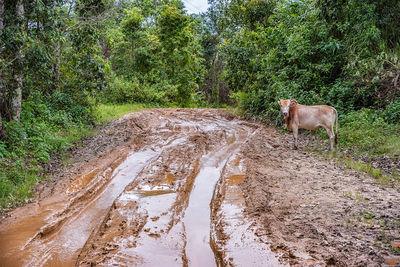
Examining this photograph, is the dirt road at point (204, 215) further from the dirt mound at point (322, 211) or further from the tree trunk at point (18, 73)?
the tree trunk at point (18, 73)

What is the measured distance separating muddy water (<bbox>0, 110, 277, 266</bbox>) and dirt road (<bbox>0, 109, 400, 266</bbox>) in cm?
2

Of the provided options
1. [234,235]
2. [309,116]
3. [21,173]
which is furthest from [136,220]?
[309,116]

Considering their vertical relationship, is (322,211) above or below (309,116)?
below

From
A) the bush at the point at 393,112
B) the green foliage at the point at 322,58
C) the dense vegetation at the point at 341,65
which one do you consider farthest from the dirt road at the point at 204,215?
the green foliage at the point at 322,58

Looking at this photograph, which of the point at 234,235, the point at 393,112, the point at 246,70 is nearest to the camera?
the point at 234,235

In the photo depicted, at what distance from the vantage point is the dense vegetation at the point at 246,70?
6.90m

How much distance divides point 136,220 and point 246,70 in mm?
12330

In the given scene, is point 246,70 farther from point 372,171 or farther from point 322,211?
point 322,211

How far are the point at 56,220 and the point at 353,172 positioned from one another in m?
5.87

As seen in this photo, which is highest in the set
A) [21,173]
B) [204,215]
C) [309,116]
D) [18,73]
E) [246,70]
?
[246,70]

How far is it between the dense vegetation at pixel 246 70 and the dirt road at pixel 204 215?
1219 millimetres

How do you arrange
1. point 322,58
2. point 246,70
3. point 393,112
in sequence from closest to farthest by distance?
1. point 393,112
2. point 322,58
3. point 246,70

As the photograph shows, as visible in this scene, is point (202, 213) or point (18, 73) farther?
point (18, 73)

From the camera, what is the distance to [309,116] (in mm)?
8672
